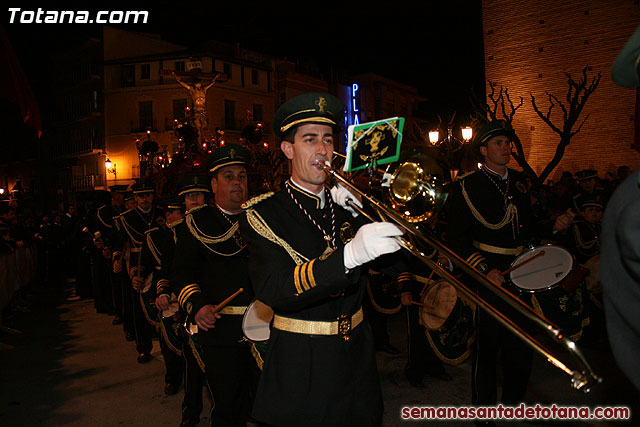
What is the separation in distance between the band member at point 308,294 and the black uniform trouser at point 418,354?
3565mm

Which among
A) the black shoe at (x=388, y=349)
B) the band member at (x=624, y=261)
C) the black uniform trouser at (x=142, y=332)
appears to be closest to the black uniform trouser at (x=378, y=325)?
the black shoe at (x=388, y=349)

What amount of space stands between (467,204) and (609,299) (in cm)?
348

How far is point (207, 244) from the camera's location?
4492mm

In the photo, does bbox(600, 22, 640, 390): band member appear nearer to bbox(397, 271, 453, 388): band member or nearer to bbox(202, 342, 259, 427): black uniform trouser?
bbox(202, 342, 259, 427): black uniform trouser

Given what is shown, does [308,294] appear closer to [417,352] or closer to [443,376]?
[417,352]

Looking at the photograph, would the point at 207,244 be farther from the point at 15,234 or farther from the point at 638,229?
the point at 15,234

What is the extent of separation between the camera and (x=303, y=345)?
273cm

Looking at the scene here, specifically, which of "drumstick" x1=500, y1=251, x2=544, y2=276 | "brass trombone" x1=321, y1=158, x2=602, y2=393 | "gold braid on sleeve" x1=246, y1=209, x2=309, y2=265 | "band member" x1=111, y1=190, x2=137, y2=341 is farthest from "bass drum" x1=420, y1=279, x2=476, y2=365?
"band member" x1=111, y1=190, x2=137, y2=341

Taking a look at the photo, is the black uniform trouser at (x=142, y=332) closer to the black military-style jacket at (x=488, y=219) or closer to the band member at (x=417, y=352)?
the band member at (x=417, y=352)

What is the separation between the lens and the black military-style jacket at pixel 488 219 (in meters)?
4.97

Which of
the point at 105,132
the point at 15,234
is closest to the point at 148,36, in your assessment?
the point at 105,132

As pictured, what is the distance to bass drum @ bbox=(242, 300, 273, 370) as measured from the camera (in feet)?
12.4

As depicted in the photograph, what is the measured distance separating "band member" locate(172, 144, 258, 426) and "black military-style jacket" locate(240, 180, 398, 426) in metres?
1.44

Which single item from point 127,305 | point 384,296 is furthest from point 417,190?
point 127,305
